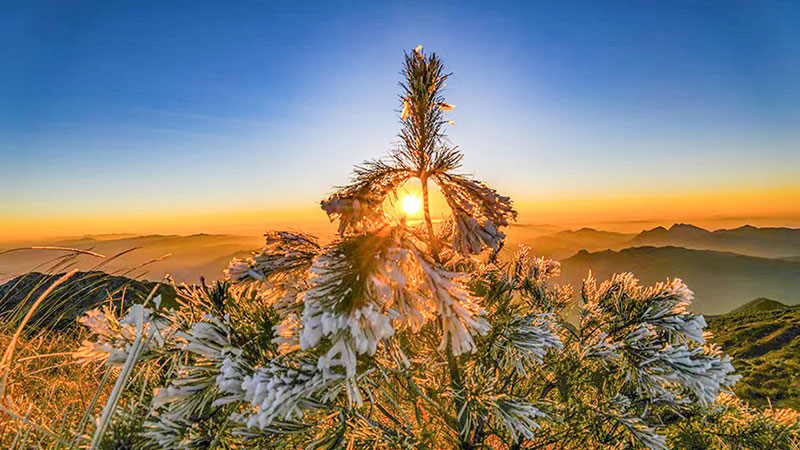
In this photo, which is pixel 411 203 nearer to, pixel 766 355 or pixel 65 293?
pixel 65 293

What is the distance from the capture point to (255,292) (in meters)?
3.00

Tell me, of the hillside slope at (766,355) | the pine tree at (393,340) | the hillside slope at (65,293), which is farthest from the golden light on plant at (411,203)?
the hillside slope at (766,355)

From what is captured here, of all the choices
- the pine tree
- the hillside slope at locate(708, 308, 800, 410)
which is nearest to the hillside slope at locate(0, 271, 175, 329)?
the pine tree

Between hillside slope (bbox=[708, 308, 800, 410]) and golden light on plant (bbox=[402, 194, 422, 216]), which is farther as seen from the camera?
hillside slope (bbox=[708, 308, 800, 410])

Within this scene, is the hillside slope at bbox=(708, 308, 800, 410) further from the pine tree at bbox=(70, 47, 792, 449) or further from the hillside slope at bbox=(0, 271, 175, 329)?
the hillside slope at bbox=(0, 271, 175, 329)

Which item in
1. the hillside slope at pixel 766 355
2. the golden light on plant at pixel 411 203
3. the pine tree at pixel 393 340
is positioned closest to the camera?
the pine tree at pixel 393 340

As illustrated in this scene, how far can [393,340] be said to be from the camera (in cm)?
244

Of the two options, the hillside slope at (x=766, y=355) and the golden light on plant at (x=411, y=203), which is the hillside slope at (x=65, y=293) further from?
the hillside slope at (x=766, y=355)

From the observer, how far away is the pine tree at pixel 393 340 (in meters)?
1.99

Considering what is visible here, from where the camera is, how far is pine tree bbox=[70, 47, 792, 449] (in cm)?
199

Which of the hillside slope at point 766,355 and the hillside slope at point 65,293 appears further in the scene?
the hillside slope at point 766,355

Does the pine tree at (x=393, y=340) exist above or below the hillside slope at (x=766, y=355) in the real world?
above

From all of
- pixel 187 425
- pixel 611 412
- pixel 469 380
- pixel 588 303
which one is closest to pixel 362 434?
pixel 469 380

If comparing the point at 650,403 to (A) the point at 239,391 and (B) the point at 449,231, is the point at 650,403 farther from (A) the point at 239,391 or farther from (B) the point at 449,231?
(A) the point at 239,391
